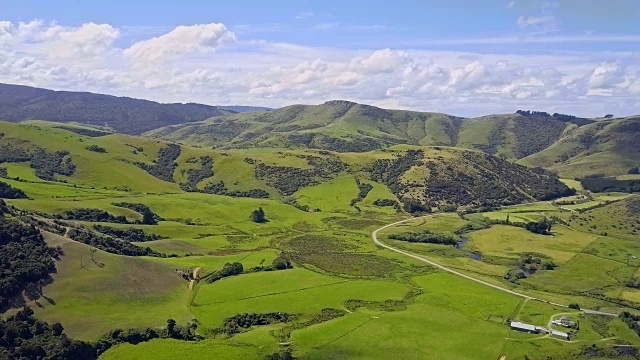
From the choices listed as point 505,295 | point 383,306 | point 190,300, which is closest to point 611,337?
point 505,295

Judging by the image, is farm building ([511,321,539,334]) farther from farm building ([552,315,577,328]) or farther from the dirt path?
the dirt path

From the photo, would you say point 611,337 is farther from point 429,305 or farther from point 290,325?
point 290,325

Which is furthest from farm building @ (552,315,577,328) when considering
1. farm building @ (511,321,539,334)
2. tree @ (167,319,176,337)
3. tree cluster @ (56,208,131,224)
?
tree cluster @ (56,208,131,224)

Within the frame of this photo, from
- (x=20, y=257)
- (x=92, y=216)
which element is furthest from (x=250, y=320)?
(x=92, y=216)

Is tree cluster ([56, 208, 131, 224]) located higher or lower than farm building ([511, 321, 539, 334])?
higher

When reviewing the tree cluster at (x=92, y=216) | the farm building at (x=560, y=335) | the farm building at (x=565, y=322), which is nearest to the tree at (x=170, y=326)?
the farm building at (x=560, y=335)

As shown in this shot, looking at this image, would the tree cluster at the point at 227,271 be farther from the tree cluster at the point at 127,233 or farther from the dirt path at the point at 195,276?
the tree cluster at the point at 127,233

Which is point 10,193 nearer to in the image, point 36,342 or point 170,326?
point 36,342
